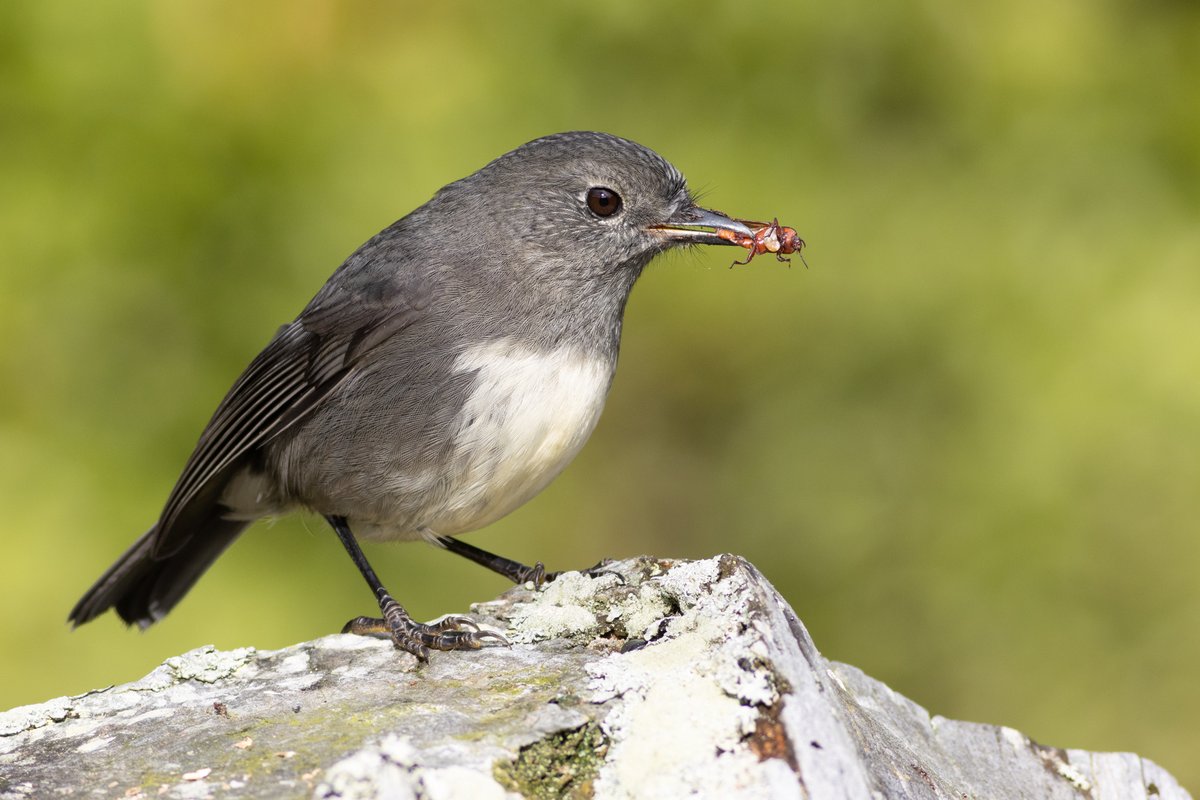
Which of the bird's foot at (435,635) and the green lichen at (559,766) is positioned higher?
the bird's foot at (435,635)

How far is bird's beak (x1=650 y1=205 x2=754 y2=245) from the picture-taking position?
3.99 m

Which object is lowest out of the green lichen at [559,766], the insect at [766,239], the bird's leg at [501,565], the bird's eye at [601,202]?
the green lichen at [559,766]

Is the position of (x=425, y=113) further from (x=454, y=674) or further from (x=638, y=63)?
(x=454, y=674)

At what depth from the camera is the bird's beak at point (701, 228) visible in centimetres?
399

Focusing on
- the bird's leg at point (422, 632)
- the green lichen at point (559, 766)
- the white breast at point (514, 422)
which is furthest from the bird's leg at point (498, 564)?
the green lichen at point (559, 766)

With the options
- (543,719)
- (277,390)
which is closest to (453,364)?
(277,390)

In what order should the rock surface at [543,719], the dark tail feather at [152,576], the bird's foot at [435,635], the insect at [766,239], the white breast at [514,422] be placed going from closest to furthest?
the rock surface at [543,719] < the bird's foot at [435,635] < the white breast at [514,422] < the insect at [766,239] < the dark tail feather at [152,576]

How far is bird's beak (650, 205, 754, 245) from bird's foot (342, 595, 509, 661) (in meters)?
1.47

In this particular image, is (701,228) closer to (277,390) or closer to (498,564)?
(498,564)

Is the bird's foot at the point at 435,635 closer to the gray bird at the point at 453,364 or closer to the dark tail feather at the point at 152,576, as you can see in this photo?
the gray bird at the point at 453,364

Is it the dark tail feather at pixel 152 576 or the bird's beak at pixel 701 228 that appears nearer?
the bird's beak at pixel 701 228

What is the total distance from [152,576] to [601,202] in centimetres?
199

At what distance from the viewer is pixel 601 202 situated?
4.06 metres

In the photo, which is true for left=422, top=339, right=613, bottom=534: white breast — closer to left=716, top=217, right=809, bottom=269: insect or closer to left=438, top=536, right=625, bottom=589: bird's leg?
left=438, top=536, right=625, bottom=589: bird's leg
